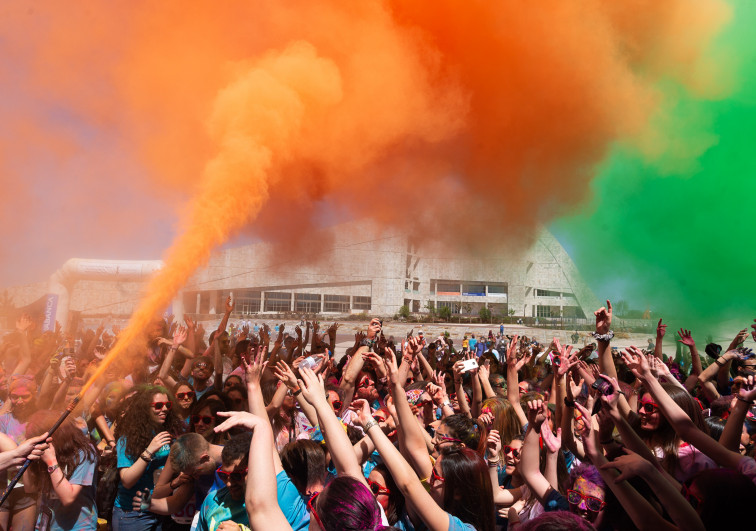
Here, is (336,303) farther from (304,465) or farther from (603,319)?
(304,465)

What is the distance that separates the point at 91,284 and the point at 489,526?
443 inches

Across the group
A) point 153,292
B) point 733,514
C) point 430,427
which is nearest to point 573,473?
point 733,514

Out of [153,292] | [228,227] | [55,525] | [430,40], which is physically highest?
[430,40]

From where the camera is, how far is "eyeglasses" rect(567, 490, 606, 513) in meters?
2.28

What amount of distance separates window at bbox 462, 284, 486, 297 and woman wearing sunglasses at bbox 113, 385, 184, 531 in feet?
130

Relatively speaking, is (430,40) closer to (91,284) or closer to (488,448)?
(488,448)

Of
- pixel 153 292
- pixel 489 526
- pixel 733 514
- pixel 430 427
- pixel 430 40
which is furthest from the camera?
pixel 430 40

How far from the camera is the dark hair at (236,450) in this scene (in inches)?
100

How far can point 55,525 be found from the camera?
3.31 m

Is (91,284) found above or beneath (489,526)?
above

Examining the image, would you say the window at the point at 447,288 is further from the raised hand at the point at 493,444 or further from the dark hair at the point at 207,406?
the raised hand at the point at 493,444

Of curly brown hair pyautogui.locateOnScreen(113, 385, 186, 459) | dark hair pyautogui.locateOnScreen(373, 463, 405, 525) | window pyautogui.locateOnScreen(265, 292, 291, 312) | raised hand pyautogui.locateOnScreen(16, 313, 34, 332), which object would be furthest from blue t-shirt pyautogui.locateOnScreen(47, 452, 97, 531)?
window pyautogui.locateOnScreen(265, 292, 291, 312)

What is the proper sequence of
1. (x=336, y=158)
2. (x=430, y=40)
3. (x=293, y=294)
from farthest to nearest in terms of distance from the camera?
1. (x=293, y=294)
2. (x=336, y=158)
3. (x=430, y=40)

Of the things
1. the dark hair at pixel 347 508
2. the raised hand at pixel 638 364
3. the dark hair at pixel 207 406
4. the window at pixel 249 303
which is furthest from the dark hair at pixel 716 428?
the window at pixel 249 303
